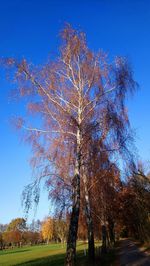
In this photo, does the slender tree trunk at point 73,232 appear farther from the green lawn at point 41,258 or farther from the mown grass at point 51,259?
the green lawn at point 41,258

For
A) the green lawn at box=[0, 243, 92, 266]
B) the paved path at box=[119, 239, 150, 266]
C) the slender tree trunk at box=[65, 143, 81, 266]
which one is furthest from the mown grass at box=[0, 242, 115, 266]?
the slender tree trunk at box=[65, 143, 81, 266]

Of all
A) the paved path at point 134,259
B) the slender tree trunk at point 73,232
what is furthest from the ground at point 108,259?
the slender tree trunk at point 73,232

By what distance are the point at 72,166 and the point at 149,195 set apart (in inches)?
820

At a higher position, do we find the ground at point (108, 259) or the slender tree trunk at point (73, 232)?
the slender tree trunk at point (73, 232)

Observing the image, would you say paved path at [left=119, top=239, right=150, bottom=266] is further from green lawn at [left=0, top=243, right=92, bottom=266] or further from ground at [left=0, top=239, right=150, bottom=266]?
green lawn at [left=0, top=243, right=92, bottom=266]

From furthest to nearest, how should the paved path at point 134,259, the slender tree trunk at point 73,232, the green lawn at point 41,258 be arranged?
1. the green lawn at point 41,258
2. the paved path at point 134,259
3. the slender tree trunk at point 73,232

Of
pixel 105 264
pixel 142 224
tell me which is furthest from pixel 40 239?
pixel 105 264

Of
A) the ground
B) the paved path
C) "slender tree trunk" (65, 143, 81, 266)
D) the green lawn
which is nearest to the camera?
"slender tree trunk" (65, 143, 81, 266)

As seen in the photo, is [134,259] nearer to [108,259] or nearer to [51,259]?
[108,259]

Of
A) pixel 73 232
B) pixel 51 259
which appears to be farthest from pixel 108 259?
pixel 51 259

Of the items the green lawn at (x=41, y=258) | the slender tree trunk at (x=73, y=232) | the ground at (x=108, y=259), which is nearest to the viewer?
the slender tree trunk at (x=73, y=232)

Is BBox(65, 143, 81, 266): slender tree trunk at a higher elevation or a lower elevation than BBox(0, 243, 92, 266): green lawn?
higher

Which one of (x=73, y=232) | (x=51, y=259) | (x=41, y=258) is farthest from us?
(x=41, y=258)

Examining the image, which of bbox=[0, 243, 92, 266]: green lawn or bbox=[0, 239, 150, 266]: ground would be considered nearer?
bbox=[0, 239, 150, 266]: ground
